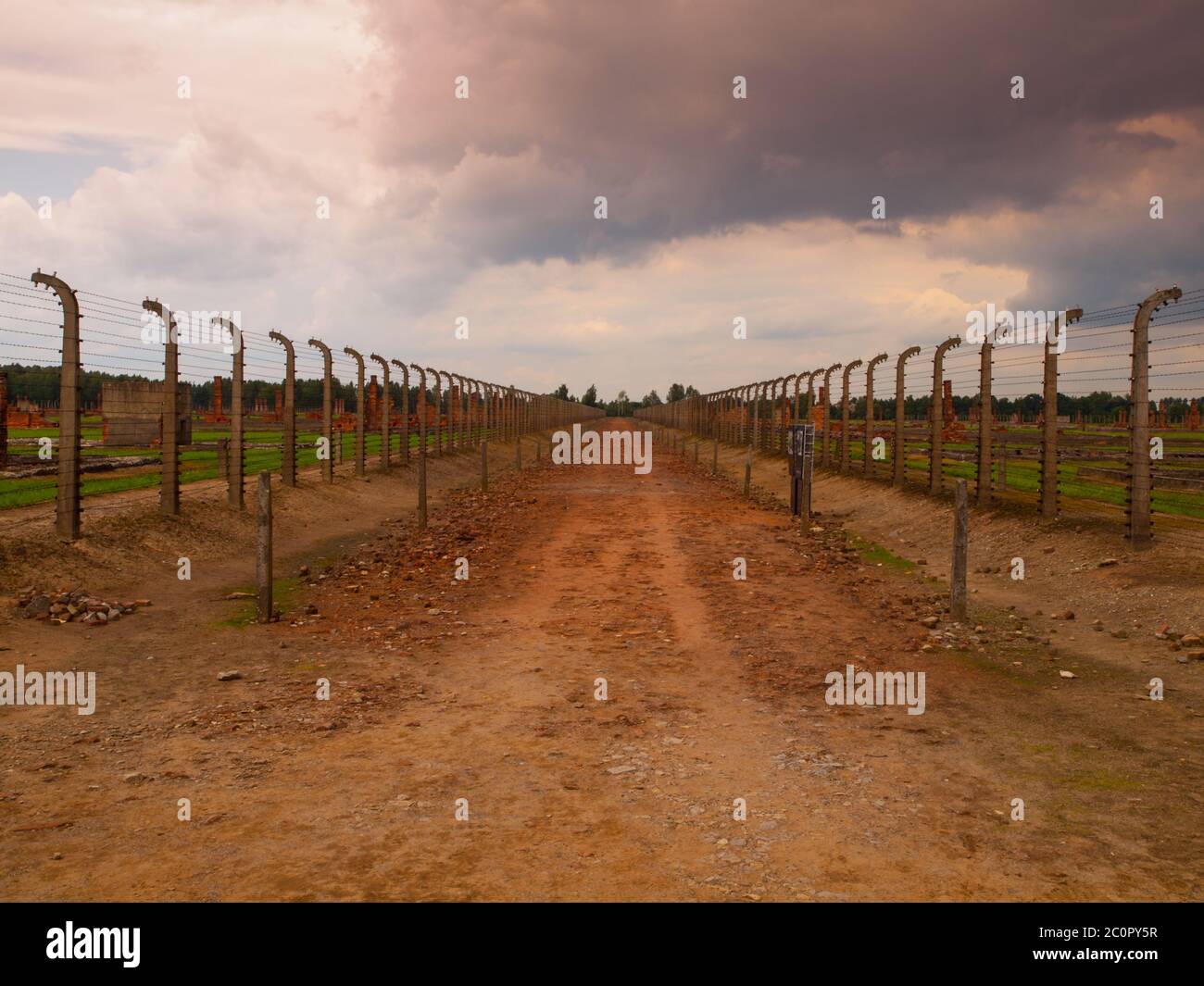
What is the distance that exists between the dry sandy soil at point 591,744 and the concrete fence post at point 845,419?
13.4 meters

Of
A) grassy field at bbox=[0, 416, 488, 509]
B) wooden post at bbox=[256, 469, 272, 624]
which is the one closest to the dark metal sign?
wooden post at bbox=[256, 469, 272, 624]

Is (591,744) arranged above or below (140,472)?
below

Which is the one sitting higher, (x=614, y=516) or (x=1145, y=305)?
(x=1145, y=305)

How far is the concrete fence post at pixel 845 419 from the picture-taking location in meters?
25.6

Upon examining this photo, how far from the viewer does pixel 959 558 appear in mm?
9648

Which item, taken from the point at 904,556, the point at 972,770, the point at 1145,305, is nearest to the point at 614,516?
the point at 904,556

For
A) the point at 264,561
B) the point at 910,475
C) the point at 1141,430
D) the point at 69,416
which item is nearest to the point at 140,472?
the point at 69,416

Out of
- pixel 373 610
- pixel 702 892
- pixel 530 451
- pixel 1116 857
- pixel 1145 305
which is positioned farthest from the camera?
pixel 530 451

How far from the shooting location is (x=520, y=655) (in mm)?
8250

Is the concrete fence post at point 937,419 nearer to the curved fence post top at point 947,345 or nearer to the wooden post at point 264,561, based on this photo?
the curved fence post top at point 947,345

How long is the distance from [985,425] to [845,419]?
33.8ft

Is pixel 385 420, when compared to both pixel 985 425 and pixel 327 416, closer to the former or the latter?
pixel 327 416

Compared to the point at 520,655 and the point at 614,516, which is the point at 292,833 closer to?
the point at 520,655

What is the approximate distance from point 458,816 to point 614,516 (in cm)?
1418
